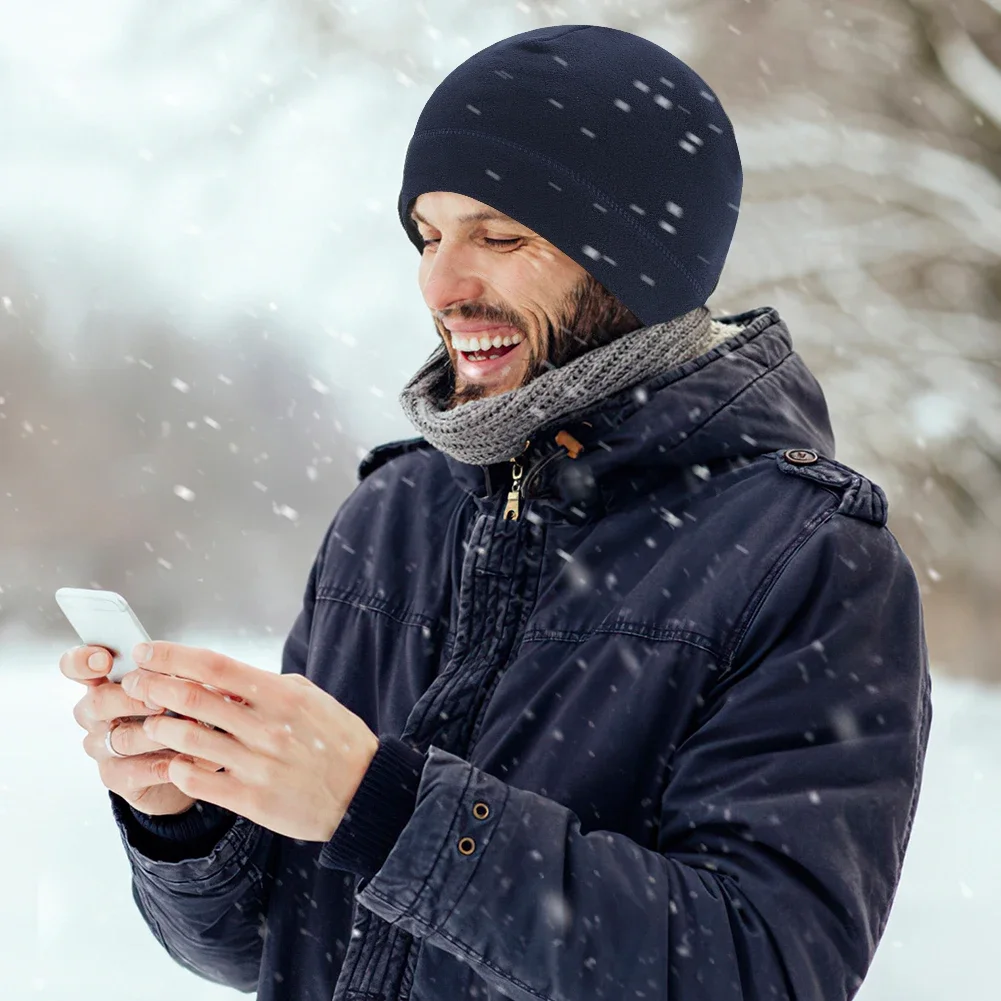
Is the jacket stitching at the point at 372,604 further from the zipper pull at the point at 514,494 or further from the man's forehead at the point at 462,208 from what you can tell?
the man's forehead at the point at 462,208

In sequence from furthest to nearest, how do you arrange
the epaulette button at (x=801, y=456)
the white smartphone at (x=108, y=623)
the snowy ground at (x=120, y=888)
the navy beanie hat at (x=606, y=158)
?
the snowy ground at (x=120, y=888)
the navy beanie hat at (x=606, y=158)
the epaulette button at (x=801, y=456)
the white smartphone at (x=108, y=623)

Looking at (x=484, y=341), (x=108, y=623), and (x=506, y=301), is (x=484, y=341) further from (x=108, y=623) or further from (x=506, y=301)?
(x=108, y=623)

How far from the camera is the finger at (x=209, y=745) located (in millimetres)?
1154

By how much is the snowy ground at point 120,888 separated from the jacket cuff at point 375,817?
7.23 feet

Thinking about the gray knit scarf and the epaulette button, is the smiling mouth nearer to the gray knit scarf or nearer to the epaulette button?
the gray knit scarf

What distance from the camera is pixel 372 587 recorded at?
167 cm

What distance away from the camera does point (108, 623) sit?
1300mm

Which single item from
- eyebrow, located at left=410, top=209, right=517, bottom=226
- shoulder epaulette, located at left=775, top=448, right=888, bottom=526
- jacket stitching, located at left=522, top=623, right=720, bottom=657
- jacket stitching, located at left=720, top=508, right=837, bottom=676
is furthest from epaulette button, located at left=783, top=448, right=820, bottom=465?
eyebrow, located at left=410, top=209, right=517, bottom=226

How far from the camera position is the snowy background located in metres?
5.63

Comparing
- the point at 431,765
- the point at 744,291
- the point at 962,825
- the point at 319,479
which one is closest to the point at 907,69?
the point at 744,291

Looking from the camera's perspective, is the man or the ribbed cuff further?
the ribbed cuff

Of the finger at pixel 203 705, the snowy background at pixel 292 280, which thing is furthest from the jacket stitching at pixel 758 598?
the snowy background at pixel 292 280

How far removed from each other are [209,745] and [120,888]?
2.70 metres

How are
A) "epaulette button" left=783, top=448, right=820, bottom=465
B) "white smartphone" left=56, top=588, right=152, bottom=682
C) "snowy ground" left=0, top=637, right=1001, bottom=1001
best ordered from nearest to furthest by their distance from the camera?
"white smartphone" left=56, top=588, right=152, bottom=682 → "epaulette button" left=783, top=448, right=820, bottom=465 → "snowy ground" left=0, top=637, right=1001, bottom=1001
